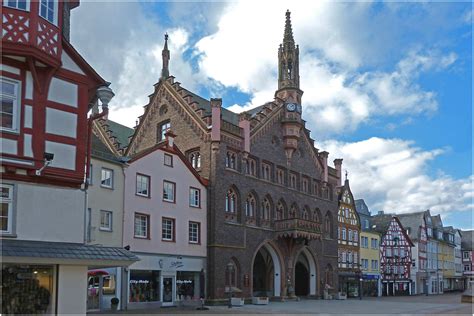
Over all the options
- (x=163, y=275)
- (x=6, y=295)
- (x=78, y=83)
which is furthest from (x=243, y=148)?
(x=6, y=295)

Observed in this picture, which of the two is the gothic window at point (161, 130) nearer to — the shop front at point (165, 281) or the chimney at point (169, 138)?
the chimney at point (169, 138)

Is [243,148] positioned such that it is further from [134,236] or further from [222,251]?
[134,236]

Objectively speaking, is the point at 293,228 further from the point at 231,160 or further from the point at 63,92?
the point at 63,92

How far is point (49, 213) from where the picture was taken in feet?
53.6

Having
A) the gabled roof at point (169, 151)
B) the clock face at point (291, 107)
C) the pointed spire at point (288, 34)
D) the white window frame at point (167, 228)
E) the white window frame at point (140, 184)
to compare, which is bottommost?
the white window frame at point (167, 228)

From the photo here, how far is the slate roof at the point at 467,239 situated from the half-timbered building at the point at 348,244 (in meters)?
58.9

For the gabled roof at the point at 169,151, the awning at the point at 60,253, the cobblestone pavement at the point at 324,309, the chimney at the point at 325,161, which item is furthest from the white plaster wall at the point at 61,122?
the chimney at the point at 325,161

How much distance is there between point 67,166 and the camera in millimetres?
17094

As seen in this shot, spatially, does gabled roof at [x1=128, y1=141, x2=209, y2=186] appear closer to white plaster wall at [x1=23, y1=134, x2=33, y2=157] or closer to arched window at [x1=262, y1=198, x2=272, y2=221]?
arched window at [x1=262, y1=198, x2=272, y2=221]

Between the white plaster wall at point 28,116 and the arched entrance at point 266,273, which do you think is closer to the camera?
the white plaster wall at point 28,116

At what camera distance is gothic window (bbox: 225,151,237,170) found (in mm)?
44281

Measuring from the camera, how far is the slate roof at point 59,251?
14825 millimetres

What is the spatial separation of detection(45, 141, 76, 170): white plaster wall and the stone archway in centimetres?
3869

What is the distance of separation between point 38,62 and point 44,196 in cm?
382
